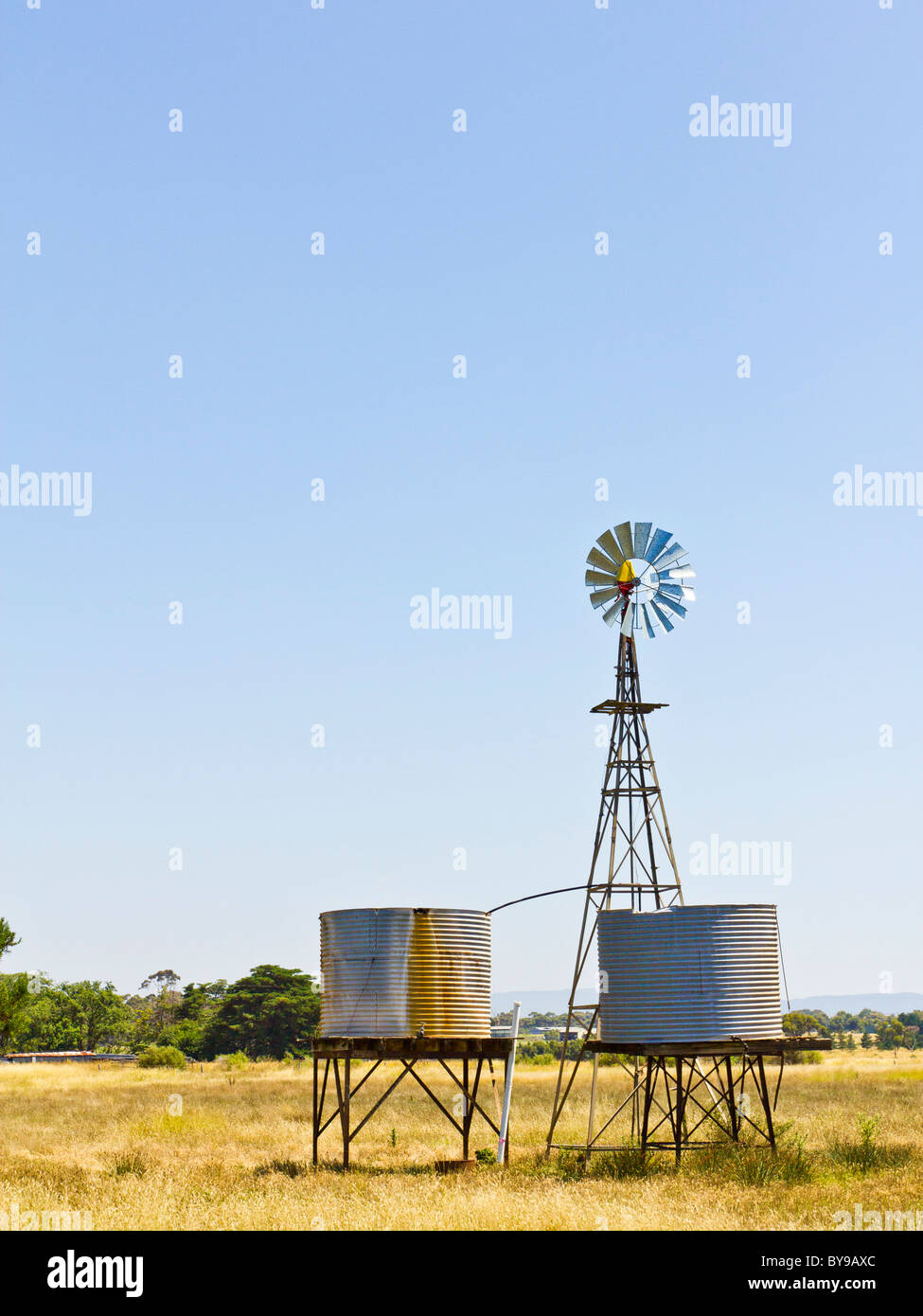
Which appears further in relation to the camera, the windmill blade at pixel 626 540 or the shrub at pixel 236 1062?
the shrub at pixel 236 1062

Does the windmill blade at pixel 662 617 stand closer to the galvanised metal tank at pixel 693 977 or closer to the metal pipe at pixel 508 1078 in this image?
the galvanised metal tank at pixel 693 977

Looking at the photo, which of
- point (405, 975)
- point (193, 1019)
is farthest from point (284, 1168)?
point (193, 1019)

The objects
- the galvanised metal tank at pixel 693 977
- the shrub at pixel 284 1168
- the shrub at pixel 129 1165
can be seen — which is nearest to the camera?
the galvanised metal tank at pixel 693 977

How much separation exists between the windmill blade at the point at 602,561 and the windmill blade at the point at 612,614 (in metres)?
0.86

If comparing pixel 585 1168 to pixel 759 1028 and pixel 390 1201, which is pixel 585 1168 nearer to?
pixel 759 1028

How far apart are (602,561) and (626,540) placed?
33.6 inches

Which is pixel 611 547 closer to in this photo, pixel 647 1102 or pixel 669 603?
pixel 669 603

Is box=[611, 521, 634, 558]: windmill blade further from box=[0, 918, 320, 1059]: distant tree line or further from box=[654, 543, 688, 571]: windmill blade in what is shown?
box=[0, 918, 320, 1059]: distant tree line

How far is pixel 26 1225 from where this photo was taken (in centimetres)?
2030

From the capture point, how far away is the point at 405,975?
2850cm

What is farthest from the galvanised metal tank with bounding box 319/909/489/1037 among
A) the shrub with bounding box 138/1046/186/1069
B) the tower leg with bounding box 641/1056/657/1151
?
the shrub with bounding box 138/1046/186/1069

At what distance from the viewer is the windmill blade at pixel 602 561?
3381 centimetres

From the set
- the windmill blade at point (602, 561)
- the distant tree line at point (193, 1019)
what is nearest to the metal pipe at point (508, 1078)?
the windmill blade at point (602, 561)
